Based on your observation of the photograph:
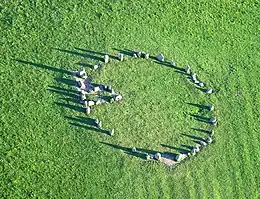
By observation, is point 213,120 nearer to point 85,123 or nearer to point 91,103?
point 91,103

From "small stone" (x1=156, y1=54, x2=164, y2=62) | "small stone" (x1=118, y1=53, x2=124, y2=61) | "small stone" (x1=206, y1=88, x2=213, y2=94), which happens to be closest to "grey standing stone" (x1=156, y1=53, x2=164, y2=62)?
"small stone" (x1=156, y1=54, x2=164, y2=62)

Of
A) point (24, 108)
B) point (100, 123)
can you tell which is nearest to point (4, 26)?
point (24, 108)

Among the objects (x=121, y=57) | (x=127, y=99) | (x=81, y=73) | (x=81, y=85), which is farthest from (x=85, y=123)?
A: (x=121, y=57)

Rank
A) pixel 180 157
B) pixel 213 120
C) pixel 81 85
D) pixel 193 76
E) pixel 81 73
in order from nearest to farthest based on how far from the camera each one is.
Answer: pixel 180 157
pixel 81 85
pixel 81 73
pixel 213 120
pixel 193 76

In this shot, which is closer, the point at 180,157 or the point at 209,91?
the point at 180,157

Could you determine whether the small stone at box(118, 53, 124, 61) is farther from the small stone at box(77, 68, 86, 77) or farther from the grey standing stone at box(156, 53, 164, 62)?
the small stone at box(77, 68, 86, 77)

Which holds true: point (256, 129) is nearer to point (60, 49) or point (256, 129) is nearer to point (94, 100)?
point (94, 100)

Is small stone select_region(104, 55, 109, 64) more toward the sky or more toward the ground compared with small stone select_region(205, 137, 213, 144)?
more toward the sky

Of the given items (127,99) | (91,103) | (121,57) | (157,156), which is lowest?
(157,156)
